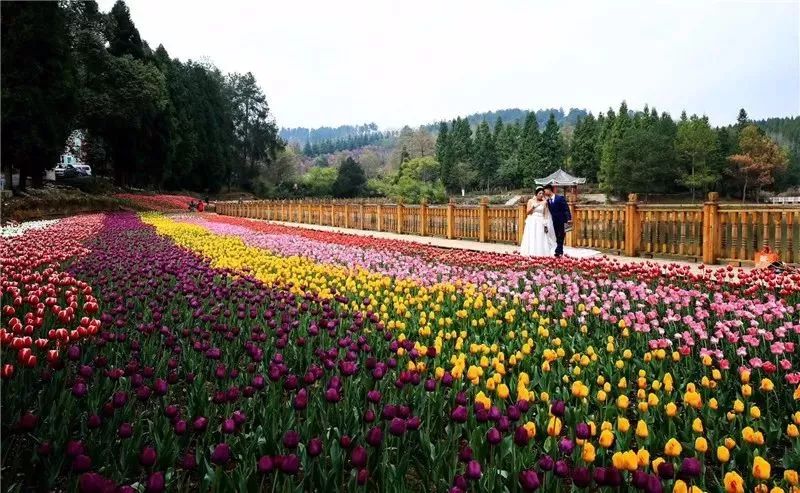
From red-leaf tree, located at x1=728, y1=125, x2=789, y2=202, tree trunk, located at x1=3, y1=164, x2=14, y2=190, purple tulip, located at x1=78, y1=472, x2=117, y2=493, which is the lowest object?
purple tulip, located at x1=78, y1=472, x2=117, y2=493

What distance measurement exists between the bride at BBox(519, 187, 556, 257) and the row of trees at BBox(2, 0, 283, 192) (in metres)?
11.5

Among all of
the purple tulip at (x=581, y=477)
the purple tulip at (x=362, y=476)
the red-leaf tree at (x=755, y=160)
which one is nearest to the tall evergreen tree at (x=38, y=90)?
the purple tulip at (x=362, y=476)

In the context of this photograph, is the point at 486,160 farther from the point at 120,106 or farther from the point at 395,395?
the point at 395,395

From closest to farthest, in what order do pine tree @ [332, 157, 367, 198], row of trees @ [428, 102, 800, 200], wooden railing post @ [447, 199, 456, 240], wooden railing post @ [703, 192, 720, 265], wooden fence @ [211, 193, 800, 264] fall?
wooden fence @ [211, 193, 800, 264] < wooden railing post @ [703, 192, 720, 265] < wooden railing post @ [447, 199, 456, 240] < row of trees @ [428, 102, 800, 200] < pine tree @ [332, 157, 367, 198]

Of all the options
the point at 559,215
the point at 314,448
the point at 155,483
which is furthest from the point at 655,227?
the point at 155,483

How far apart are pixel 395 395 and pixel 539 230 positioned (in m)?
9.18

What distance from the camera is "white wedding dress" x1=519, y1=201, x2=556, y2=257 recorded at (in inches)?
461

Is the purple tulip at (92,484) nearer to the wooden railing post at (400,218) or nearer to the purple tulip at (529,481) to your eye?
the purple tulip at (529,481)

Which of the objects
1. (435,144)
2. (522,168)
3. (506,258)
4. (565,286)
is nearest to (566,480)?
(565,286)

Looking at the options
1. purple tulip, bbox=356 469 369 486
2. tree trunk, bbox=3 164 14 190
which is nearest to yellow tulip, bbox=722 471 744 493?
purple tulip, bbox=356 469 369 486

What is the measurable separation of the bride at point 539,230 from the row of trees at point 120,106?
1151 centimetres

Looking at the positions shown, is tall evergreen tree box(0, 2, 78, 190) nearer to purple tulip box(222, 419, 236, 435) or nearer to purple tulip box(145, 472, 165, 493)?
purple tulip box(222, 419, 236, 435)

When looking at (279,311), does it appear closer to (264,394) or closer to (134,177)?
(264,394)

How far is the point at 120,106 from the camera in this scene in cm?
3725
